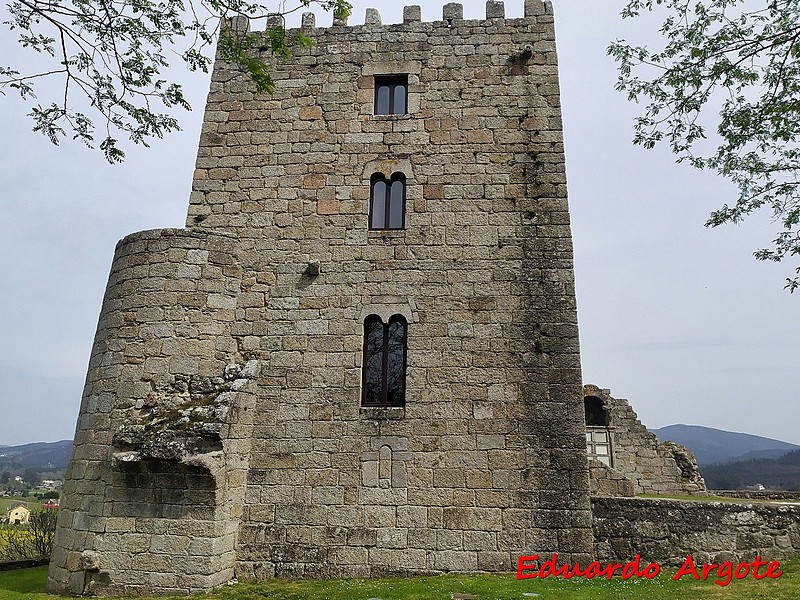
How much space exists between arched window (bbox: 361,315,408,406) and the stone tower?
38 millimetres

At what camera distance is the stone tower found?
8242 millimetres

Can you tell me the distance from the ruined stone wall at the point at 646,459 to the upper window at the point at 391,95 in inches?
446

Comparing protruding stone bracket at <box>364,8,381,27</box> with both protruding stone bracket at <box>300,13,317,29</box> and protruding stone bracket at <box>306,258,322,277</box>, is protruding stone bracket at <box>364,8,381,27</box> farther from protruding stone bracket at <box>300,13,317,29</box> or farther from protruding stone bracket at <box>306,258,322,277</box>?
protruding stone bracket at <box>306,258,322,277</box>

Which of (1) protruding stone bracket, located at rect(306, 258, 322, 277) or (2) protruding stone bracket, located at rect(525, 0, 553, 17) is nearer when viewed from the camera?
(1) protruding stone bracket, located at rect(306, 258, 322, 277)

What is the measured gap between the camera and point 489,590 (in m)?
7.17

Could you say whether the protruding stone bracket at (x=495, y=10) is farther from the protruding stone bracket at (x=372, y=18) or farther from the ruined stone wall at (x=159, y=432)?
the ruined stone wall at (x=159, y=432)

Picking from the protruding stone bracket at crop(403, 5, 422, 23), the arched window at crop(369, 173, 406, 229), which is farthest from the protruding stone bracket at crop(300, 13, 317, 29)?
the arched window at crop(369, 173, 406, 229)

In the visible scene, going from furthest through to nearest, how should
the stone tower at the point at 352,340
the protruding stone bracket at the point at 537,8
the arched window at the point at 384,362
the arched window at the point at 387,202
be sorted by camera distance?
the protruding stone bracket at the point at 537,8
the arched window at the point at 387,202
the arched window at the point at 384,362
the stone tower at the point at 352,340

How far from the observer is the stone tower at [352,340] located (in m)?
8.24

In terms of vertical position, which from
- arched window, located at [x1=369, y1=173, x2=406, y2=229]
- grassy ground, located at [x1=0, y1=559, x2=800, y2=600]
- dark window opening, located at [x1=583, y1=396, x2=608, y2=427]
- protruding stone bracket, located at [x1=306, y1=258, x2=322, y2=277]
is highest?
arched window, located at [x1=369, y1=173, x2=406, y2=229]

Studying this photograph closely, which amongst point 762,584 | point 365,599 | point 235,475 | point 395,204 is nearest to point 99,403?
point 235,475

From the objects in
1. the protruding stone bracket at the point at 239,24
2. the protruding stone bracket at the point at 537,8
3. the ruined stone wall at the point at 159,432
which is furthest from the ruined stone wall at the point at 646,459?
the protruding stone bracket at the point at 239,24

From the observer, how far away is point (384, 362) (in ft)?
31.0

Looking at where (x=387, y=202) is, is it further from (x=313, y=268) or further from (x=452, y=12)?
(x=452, y=12)
